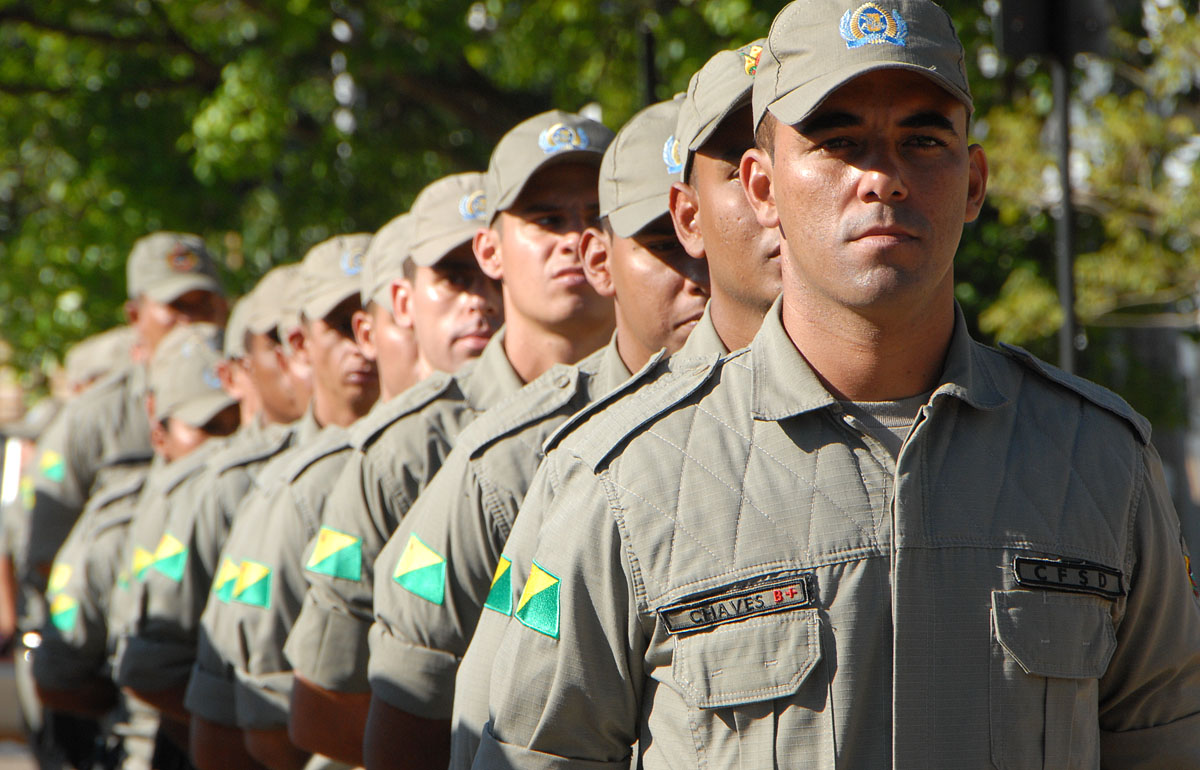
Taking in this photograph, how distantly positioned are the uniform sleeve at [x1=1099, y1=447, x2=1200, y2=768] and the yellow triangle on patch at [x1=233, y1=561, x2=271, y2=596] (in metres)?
2.69

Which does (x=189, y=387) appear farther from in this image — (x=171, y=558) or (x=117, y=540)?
(x=171, y=558)

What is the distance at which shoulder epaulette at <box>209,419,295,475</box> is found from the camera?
543cm

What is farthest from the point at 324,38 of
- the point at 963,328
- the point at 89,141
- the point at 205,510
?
the point at 963,328

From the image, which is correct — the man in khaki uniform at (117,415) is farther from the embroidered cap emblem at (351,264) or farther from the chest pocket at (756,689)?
the chest pocket at (756,689)

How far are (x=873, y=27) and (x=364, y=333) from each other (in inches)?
134

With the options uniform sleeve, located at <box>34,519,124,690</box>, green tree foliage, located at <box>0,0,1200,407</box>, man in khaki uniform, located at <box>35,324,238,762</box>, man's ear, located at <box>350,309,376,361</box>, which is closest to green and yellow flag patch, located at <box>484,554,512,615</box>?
man's ear, located at <box>350,309,376,361</box>

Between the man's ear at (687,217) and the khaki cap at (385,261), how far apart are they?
1759 millimetres

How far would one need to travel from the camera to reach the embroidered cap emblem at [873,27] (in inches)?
81.8

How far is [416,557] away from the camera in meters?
3.17

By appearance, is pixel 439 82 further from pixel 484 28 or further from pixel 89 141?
pixel 89 141

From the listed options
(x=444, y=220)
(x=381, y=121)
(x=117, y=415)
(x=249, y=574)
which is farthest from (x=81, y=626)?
(x=381, y=121)

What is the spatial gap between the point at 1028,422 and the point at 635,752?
2.52 ft

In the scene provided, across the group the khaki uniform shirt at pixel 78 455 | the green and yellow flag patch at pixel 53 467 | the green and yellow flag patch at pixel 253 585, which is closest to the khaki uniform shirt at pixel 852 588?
the green and yellow flag patch at pixel 253 585

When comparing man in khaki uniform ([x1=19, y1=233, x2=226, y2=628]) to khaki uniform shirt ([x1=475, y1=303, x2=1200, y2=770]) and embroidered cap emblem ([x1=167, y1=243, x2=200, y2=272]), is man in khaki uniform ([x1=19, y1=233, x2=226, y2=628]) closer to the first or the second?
embroidered cap emblem ([x1=167, y1=243, x2=200, y2=272])
